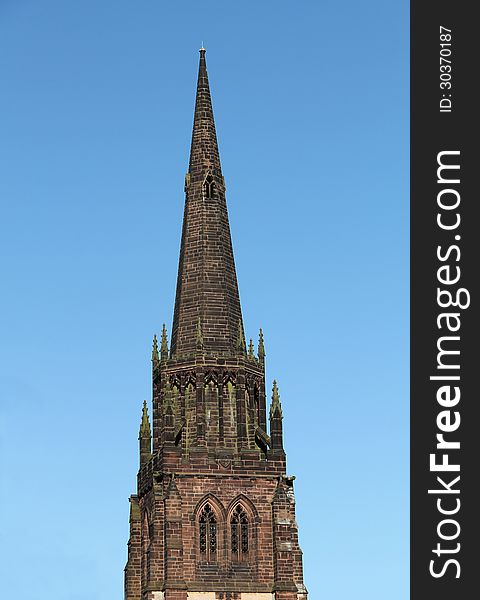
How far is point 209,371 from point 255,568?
1000cm

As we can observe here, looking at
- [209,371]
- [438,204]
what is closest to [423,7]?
[438,204]

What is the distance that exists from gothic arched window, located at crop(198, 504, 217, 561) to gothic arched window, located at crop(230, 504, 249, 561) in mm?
868

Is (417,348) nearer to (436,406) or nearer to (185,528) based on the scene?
(436,406)

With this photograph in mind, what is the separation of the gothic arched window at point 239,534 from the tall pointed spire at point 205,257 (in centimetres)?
835

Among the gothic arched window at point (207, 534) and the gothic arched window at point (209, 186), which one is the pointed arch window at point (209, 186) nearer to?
the gothic arched window at point (209, 186)

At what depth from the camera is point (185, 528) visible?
239 feet

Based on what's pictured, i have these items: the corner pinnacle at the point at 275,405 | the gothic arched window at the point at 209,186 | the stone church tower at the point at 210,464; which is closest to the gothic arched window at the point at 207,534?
the stone church tower at the point at 210,464

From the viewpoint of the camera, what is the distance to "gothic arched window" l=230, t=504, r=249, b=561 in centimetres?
7331

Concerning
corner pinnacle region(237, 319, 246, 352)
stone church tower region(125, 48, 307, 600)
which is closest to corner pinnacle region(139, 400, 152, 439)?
stone church tower region(125, 48, 307, 600)

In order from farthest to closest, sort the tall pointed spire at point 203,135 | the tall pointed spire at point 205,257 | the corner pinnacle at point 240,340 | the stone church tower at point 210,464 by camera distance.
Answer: the tall pointed spire at point 203,135
the tall pointed spire at point 205,257
the corner pinnacle at point 240,340
the stone church tower at point 210,464

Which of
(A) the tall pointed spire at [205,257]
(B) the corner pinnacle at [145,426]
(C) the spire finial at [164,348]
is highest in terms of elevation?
(A) the tall pointed spire at [205,257]

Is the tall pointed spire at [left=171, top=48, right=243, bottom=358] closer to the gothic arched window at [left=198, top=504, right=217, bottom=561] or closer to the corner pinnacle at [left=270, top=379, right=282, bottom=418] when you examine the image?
the corner pinnacle at [left=270, top=379, right=282, bottom=418]

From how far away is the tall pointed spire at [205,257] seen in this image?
78.1 meters

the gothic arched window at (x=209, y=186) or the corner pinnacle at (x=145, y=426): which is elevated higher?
the gothic arched window at (x=209, y=186)
